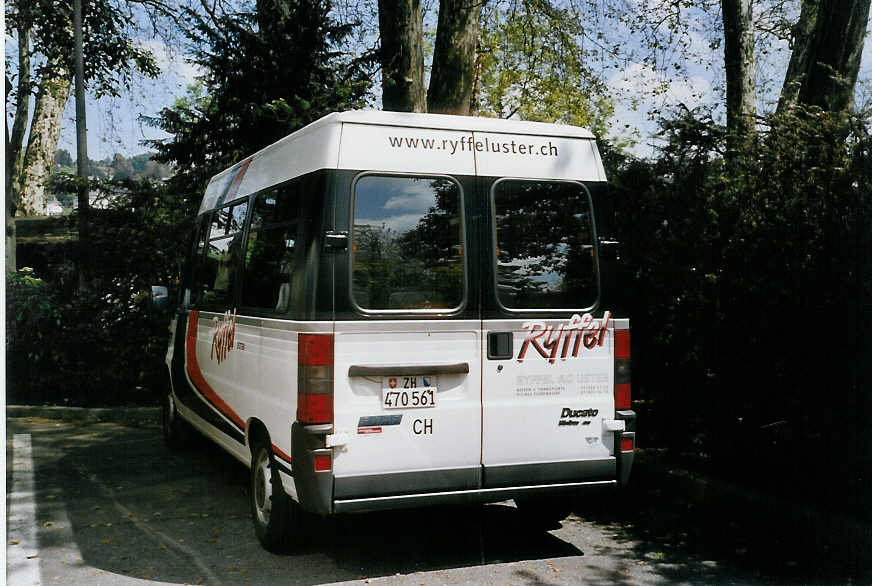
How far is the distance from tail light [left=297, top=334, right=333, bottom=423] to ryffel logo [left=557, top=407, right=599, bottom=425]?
1.46 meters

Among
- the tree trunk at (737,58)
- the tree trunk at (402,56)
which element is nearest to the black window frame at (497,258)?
the tree trunk at (402,56)

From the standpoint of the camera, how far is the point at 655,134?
8.11m

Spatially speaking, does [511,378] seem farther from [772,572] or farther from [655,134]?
[655,134]

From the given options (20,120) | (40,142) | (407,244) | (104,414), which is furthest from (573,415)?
(20,120)

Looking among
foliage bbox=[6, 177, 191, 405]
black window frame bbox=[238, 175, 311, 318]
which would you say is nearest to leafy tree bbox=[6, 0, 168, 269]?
foliage bbox=[6, 177, 191, 405]

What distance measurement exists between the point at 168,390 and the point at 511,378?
512 cm

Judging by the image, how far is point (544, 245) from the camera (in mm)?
5660

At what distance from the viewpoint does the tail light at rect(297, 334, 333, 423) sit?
500 centimetres

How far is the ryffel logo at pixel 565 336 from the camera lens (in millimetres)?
5551

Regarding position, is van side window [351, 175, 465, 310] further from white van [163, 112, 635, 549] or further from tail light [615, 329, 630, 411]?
tail light [615, 329, 630, 411]

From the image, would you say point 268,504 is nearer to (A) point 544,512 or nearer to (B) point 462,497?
(B) point 462,497

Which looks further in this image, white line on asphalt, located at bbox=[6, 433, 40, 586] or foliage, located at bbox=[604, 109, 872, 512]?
foliage, located at bbox=[604, 109, 872, 512]

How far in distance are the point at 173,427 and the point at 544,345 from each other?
5.12 metres

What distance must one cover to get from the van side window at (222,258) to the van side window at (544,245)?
7.14ft
